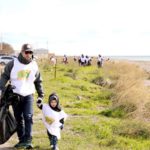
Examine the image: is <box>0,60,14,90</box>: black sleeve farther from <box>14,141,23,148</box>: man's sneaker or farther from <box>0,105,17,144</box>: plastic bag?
<box>14,141,23,148</box>: man's sneaker

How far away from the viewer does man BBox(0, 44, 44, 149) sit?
25.3 ft

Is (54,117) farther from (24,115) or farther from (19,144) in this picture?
(19,144)

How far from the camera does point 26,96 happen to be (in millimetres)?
7836

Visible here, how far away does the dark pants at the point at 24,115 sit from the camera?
25.8 ft

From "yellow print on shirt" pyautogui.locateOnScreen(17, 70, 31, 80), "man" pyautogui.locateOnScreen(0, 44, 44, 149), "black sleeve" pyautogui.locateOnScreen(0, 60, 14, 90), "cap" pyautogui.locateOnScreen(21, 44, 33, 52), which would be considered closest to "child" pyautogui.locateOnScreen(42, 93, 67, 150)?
"man" pyautogui.locateOnScreen(0, 44, 44, 149)

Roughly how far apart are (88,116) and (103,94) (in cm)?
649

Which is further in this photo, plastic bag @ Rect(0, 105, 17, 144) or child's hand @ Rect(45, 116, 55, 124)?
child's hand @ Rect(45, 116, 55, 124)

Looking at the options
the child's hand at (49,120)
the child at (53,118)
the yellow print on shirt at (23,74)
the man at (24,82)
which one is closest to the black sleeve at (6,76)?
the man at (24,82)

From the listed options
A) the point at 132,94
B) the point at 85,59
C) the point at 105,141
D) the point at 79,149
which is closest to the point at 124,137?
the point at 105,141

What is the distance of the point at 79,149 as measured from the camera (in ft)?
27.8

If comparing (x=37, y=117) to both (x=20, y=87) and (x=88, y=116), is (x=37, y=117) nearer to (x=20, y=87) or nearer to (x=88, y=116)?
(x=88, y=116)

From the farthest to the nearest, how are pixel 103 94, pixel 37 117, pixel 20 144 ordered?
pixel 103 94 < pixel 37 117 < pixel 20 144

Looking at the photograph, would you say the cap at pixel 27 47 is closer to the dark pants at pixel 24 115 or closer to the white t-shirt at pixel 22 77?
the white t-shirt at pixel 22 77

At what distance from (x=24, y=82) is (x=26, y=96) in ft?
0.78
